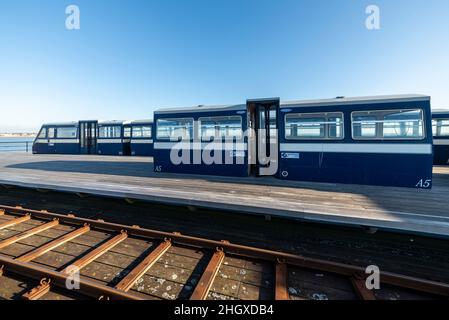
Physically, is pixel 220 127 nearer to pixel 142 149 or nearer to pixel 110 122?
pixel 142 149

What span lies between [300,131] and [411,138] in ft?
9.98

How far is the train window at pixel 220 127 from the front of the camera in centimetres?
802

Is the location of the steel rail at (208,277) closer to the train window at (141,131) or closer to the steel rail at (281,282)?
the steel rail at (281,282)

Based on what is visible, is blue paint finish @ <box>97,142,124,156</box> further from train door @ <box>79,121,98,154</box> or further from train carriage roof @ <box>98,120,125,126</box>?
train carriage roof @ <box>98,120,125,126</box>

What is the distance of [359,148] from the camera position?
6730 millimetres

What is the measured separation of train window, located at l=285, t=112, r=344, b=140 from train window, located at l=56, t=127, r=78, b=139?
18220 mm

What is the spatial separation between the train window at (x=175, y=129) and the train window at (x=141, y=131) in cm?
860

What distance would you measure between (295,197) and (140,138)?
1490cm

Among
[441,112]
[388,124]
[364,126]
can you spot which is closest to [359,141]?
[364,126]

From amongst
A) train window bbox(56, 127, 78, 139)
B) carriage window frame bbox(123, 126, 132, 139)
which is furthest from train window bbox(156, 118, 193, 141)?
train window bbox(56, 127, 78, 139)

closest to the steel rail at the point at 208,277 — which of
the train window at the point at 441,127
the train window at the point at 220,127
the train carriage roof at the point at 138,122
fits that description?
the train window at the point at 220,127

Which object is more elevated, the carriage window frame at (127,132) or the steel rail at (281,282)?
the carriage window frame at (127,132)

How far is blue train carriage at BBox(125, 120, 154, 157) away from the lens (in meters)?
17.1
